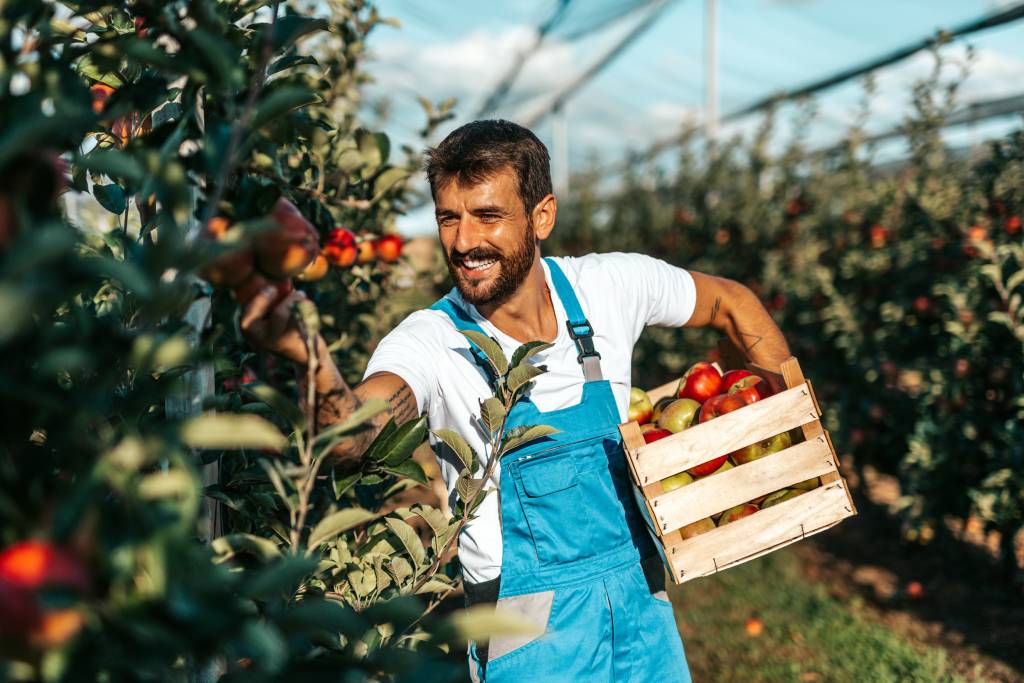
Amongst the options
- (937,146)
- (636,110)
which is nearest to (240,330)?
(937,146)

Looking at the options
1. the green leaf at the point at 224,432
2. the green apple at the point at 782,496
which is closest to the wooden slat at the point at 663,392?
the green apple at the point at 782,496

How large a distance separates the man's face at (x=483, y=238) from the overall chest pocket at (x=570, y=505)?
0.40 meters

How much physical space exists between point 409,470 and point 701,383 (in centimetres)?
101

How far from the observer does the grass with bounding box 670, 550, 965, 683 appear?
297 cm

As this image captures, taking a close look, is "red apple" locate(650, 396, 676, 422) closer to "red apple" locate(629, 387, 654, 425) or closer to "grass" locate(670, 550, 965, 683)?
"red apple" locate(629, 387, 654, 425)

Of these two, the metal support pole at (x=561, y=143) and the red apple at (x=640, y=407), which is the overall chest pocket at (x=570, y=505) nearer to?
the red apple at (x=640, y=407)

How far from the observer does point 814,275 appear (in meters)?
4.72

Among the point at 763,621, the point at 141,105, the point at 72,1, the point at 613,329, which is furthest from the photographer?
the point at 763,621

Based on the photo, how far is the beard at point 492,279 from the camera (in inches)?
70.3

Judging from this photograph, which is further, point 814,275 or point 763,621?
point 814,275

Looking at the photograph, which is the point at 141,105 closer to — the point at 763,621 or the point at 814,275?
the point at 763,621

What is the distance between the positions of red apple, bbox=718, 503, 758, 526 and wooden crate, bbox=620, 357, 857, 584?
2.5 inches

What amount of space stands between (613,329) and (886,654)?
2.05 meters

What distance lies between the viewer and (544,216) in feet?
6.65
